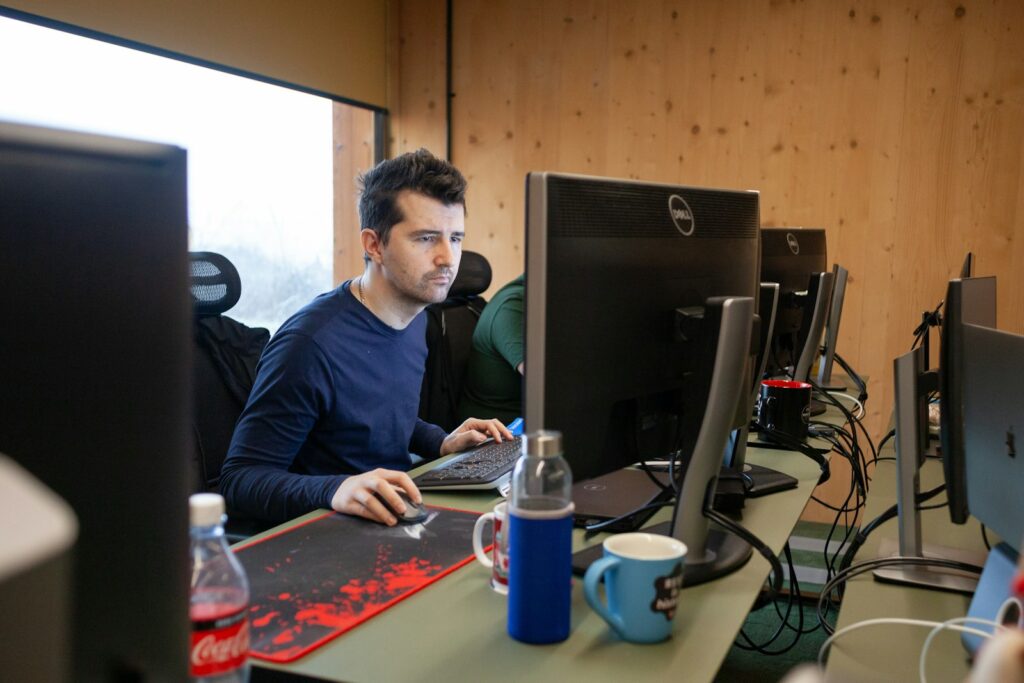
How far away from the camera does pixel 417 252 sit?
198 centimetres

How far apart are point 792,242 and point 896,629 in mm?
1510

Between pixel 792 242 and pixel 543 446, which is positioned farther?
pixel 792 242

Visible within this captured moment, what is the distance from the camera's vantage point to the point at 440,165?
78.4 inches

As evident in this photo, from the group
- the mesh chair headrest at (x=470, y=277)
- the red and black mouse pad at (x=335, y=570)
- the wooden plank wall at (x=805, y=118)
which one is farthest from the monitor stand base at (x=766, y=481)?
the wooden plank wall at (x=805, y=118)

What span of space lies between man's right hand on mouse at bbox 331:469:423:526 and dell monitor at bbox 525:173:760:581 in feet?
1.23

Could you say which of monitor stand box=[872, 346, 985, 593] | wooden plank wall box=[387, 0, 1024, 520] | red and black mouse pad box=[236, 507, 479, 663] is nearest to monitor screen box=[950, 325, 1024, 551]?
monitor stand box=[872, 346, 985, 593]

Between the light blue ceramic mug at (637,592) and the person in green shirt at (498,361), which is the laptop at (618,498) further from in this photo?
the person in green shirt at (498,361)

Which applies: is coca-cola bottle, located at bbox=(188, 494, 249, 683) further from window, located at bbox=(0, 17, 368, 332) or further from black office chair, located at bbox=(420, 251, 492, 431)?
black office chair, located at bbox=(420, 251, 492, 431)

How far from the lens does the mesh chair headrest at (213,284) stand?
2.04 metres

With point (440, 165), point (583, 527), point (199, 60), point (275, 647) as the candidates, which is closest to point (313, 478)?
point (583, 527)

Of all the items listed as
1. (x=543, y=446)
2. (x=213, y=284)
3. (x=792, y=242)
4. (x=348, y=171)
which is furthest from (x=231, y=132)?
(x=543, y=446)

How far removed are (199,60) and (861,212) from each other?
2.75 meters

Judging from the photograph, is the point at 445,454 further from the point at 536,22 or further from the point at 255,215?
the point at 536,22

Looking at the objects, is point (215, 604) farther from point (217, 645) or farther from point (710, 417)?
point (710, 417)
